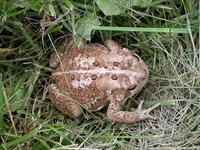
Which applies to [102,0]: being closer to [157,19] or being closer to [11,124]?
[157,19]

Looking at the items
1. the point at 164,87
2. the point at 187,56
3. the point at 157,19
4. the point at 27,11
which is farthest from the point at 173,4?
the point at 27,11

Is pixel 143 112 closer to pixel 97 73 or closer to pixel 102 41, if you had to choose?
pixel 97 73

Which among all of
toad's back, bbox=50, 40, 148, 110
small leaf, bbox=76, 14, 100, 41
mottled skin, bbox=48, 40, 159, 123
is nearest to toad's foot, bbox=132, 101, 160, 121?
mottled skin, bbox=48, 40, 159, 123

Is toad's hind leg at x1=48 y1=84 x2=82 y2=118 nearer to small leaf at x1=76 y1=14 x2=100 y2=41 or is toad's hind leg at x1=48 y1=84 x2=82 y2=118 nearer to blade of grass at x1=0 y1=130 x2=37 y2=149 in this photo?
blade of grass at x1=0 y1=130 x2=37 y2=149

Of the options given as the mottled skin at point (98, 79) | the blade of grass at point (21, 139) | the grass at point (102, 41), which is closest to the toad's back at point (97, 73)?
the mottled skin at point (98, 79)

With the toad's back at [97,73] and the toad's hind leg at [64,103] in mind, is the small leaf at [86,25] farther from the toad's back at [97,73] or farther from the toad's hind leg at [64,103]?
the toad's hind leg at [64,103]

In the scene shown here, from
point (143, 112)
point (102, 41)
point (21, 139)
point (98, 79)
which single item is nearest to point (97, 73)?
point (98, 79)
